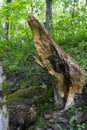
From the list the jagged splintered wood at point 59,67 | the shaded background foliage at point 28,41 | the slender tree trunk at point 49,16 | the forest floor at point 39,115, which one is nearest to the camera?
the forest floor at point 39,115

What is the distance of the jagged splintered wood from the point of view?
17.7ft

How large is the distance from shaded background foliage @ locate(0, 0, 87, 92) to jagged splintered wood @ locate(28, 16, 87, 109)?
2.31 feet

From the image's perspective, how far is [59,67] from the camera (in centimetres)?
550

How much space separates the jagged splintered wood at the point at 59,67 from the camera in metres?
5.40

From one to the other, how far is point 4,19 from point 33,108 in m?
5.80

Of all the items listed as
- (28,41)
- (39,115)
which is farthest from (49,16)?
(39,115)

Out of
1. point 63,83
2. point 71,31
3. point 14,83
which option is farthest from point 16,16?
point 63,83

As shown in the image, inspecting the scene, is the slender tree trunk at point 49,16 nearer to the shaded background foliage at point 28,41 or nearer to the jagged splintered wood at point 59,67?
the shaded background foliage at point 28,41

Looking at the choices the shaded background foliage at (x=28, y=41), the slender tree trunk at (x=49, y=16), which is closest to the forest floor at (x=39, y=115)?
the shaded background foliage at (x=28, y=41)

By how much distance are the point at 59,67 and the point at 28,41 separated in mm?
3565

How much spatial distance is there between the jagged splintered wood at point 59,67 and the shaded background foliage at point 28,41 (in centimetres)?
70

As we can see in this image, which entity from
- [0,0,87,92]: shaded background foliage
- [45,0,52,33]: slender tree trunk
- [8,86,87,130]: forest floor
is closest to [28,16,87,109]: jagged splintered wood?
[8,86,87,130]: forest floor

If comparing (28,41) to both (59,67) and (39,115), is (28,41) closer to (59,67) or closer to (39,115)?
(59,67)

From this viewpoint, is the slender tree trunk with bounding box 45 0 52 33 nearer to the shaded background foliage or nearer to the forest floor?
the shaded background foliage
